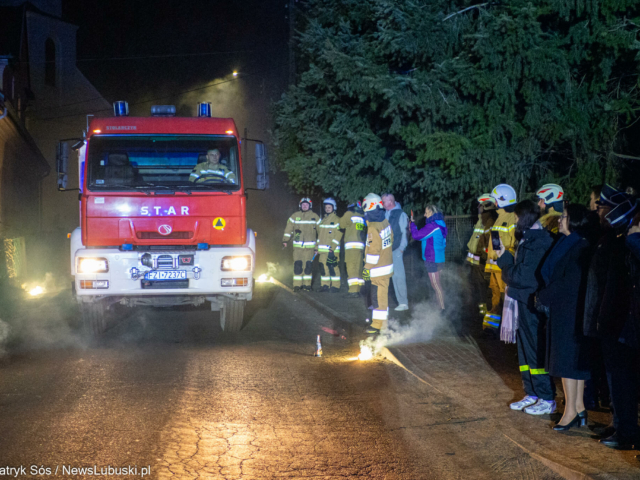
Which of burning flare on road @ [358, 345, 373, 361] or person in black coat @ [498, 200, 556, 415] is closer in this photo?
person in black coat @ [498, 200, 556, 415]

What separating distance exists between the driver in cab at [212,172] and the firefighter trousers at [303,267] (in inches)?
200

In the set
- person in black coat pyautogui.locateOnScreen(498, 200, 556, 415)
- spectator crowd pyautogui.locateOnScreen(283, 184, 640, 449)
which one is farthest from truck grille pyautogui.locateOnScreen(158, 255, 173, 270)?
person in black coat pyautogui.locateOnScreen(498, 200, 556, 415)

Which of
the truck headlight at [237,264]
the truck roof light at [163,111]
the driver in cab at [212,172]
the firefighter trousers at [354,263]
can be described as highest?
the truck roof light at [163,111]

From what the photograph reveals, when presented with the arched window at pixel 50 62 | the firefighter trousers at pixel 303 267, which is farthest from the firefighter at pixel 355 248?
the arched window at pixel 50 62

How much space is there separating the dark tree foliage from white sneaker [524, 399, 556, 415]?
6.07 m

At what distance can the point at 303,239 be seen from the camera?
1380 centimetres

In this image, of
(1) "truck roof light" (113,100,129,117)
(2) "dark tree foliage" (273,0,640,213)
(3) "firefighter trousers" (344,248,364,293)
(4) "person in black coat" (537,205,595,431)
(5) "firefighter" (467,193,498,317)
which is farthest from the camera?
(3) "firefighter trousers" (344,248,364,293)

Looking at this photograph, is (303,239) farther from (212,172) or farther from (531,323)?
(531,323)

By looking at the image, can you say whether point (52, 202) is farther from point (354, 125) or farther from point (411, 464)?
point (411, 464)

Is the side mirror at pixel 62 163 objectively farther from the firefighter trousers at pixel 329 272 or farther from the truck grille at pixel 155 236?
the firefighter trousers at pixel 329 272

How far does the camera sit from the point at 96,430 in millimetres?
4957

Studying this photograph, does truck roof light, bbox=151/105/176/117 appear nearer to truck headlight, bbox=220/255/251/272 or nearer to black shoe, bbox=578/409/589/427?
truck headlight, bbox=220/255/251/272

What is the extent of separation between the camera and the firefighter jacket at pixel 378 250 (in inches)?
338

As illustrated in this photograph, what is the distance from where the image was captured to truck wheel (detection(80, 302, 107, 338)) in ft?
29.5
